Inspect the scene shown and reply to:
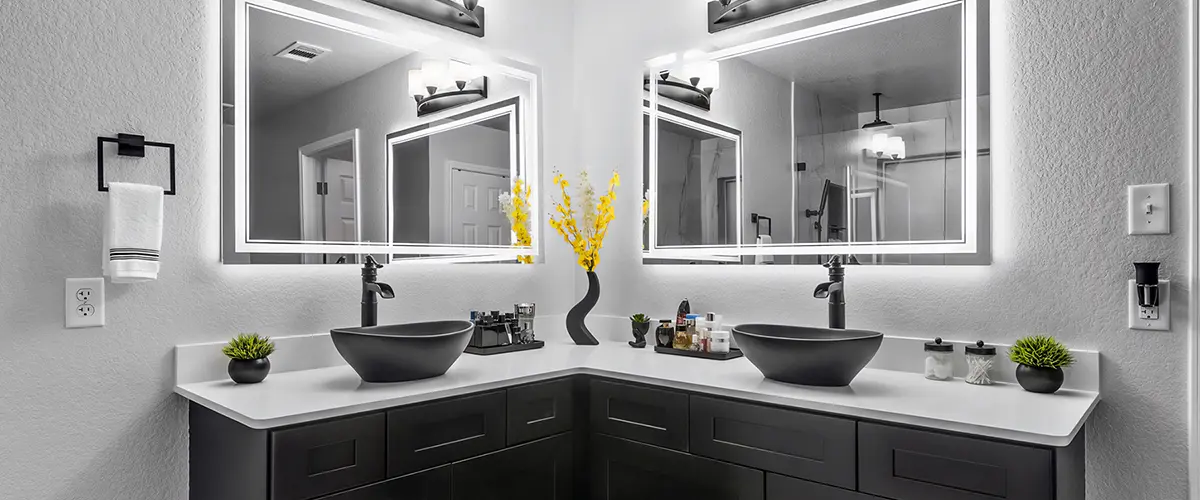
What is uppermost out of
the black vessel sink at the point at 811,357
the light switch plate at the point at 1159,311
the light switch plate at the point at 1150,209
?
the light switch plate at the point at 1150,209

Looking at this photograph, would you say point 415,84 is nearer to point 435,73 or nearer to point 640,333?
point 435,73

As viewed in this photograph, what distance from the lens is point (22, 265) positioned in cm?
155

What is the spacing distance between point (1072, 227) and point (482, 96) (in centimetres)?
187

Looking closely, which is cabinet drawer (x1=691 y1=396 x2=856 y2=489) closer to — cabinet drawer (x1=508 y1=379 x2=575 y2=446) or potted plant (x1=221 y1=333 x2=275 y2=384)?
cabinet drawer (x1=508 y1=379 x2=575 y2=446)

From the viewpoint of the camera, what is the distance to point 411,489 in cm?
159

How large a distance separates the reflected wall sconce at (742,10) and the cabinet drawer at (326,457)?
171 cm

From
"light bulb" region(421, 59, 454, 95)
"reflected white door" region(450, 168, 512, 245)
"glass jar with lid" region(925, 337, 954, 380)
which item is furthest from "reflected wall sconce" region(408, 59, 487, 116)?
"glass jar with lid" region(925, 337, 954, 380)

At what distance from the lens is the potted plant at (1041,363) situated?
1.61 m

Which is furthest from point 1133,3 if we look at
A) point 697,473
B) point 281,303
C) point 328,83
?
point 281,303

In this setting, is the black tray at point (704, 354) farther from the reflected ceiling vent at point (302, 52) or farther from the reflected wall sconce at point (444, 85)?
the reflected ceiling vent at point (302, 52)

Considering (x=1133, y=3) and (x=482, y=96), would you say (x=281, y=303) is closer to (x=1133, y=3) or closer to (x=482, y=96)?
(x=482, y=96)

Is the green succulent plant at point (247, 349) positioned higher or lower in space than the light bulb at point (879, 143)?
lower

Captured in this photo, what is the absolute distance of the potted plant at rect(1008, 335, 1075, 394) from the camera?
1.61m

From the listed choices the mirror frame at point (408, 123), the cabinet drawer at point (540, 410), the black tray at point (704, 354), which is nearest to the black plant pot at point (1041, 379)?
the black tray at point (704, 354)
